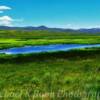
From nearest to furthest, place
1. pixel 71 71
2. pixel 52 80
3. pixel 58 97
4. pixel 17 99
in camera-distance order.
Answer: pixel 58 97 → pixel 17 99 → pixel 52 80 → pixel 71 71

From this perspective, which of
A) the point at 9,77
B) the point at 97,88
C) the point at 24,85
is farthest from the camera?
the point at 9,77

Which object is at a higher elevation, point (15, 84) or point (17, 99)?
point (17, 99)

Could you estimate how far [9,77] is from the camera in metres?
26.1

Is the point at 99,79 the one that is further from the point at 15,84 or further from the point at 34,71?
the point at 34,71

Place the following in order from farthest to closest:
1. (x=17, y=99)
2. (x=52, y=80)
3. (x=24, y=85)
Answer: (x=52, y=80)
(x=24, y=85)
(x=17, y=99)

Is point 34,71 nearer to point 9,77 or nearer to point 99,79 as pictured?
point 9,77

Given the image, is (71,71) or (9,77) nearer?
(9,77)

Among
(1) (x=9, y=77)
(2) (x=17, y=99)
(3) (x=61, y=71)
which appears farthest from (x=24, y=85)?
(2) (x=17, y=99)

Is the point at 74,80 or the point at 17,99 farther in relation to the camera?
the point at 74,80

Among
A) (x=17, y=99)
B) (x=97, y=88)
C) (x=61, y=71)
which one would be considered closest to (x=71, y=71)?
(x=61, y=71)

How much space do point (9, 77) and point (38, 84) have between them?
4.95 m

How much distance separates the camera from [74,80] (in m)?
22.4

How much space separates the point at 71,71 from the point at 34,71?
344 cm

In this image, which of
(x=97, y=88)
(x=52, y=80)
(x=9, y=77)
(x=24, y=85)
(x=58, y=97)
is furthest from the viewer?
(x=9, y=77)
